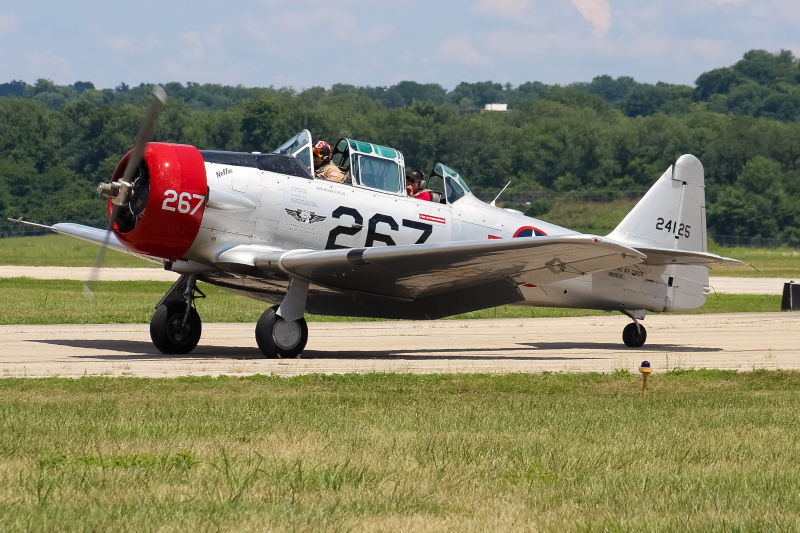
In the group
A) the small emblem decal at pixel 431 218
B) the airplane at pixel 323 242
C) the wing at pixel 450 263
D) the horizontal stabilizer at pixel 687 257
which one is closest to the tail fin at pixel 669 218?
the airplane at pixel 323 242

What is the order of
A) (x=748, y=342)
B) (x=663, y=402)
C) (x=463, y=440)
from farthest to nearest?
(x=748, y=342)
(x=663, y=402)
(x=463, y=440)

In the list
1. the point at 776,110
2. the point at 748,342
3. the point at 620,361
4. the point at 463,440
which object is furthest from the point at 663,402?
the point at 776,110

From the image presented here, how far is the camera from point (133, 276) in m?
39.6

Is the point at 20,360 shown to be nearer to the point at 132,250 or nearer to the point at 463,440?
the point at 132,250

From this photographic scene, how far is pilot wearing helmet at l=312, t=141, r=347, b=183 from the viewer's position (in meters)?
15.3

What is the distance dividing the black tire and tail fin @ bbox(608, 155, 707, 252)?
6.98 metres

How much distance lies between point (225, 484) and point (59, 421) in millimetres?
2723

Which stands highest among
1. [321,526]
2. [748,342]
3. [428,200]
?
[428,200]

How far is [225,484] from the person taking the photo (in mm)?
6598

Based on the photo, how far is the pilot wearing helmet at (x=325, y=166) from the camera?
604 inches

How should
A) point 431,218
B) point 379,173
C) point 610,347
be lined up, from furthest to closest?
1. point 610,347
2. point 431,218
3. point 379,173

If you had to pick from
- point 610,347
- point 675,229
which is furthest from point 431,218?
point 675,229

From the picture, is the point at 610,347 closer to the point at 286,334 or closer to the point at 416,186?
the point at 416,186

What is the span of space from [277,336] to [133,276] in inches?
1028
